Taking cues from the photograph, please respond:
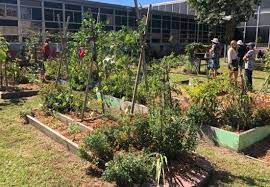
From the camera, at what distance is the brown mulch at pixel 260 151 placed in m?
5.96

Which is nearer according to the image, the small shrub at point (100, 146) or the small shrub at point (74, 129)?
the small shrub at point (100, 146)

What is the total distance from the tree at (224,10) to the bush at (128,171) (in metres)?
18.7

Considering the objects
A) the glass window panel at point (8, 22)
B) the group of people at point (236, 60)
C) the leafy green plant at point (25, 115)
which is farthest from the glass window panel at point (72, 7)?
the leafy green plant at point (25, 115)

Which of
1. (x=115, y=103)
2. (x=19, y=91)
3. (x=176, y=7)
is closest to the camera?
(x=115, y=103)

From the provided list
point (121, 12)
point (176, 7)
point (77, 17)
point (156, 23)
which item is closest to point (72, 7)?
point (77, 17)

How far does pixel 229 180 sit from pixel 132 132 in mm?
1451

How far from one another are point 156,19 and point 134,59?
2143 centimetres

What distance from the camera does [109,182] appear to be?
15.2ft

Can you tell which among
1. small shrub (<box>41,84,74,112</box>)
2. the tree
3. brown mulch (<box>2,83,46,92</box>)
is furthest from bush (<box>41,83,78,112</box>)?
the tree

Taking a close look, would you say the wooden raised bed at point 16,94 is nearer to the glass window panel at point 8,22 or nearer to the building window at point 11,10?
the glass window panel at point 8,22

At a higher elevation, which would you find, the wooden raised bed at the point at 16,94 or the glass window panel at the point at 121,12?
the glass window panel at the point at 121,12

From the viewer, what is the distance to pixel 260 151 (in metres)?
6.20

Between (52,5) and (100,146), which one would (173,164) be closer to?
(100,146)

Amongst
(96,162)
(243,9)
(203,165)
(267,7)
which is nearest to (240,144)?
(203,165)
